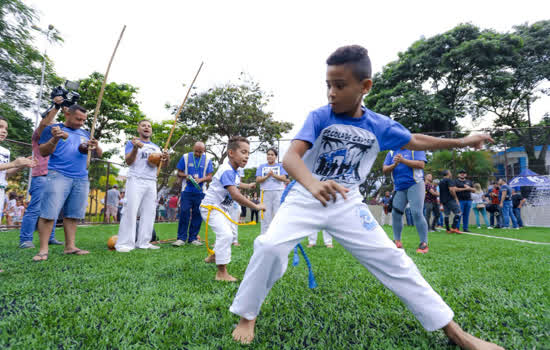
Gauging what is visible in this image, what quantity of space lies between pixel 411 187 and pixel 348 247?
4.10 metres

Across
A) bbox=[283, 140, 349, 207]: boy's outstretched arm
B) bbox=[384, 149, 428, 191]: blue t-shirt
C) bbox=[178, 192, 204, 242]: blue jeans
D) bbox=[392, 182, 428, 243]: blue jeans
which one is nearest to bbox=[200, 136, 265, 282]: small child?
bbox=[283, 140, 349, 207]: boy's outstretched arm

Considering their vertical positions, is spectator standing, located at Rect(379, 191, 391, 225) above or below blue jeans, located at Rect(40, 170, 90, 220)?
below

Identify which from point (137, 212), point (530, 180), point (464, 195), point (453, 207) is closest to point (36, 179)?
point (137, 212)

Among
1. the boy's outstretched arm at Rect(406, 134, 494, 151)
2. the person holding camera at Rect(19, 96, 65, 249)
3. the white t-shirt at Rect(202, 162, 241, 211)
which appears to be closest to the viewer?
the boy's outstretched arm at Rect(406, 134, 494, 151)

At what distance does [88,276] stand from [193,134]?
20872 millimetres

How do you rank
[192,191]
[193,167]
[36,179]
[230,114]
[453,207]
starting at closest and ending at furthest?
[36,179]
[192,191]
[193,167]
[453,207]
[230,114]

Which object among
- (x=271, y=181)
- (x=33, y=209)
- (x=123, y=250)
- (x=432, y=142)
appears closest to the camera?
(x=432, y=142)

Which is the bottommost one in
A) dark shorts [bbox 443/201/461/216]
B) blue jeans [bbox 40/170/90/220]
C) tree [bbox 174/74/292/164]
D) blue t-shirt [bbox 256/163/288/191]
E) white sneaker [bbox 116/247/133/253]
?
white sneaker [bbox 116/247/133/253]

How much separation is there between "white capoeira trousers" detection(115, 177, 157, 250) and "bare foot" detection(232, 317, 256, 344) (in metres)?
4.31

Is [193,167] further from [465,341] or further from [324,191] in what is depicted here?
[465,341]

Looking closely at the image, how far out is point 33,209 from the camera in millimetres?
5078

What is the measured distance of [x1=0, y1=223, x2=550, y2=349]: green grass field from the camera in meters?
1.80

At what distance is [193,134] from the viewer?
23281mm

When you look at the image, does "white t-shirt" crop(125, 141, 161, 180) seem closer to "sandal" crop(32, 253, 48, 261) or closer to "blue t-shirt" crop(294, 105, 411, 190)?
"sandal" crop(32, 253, 48, 261)
